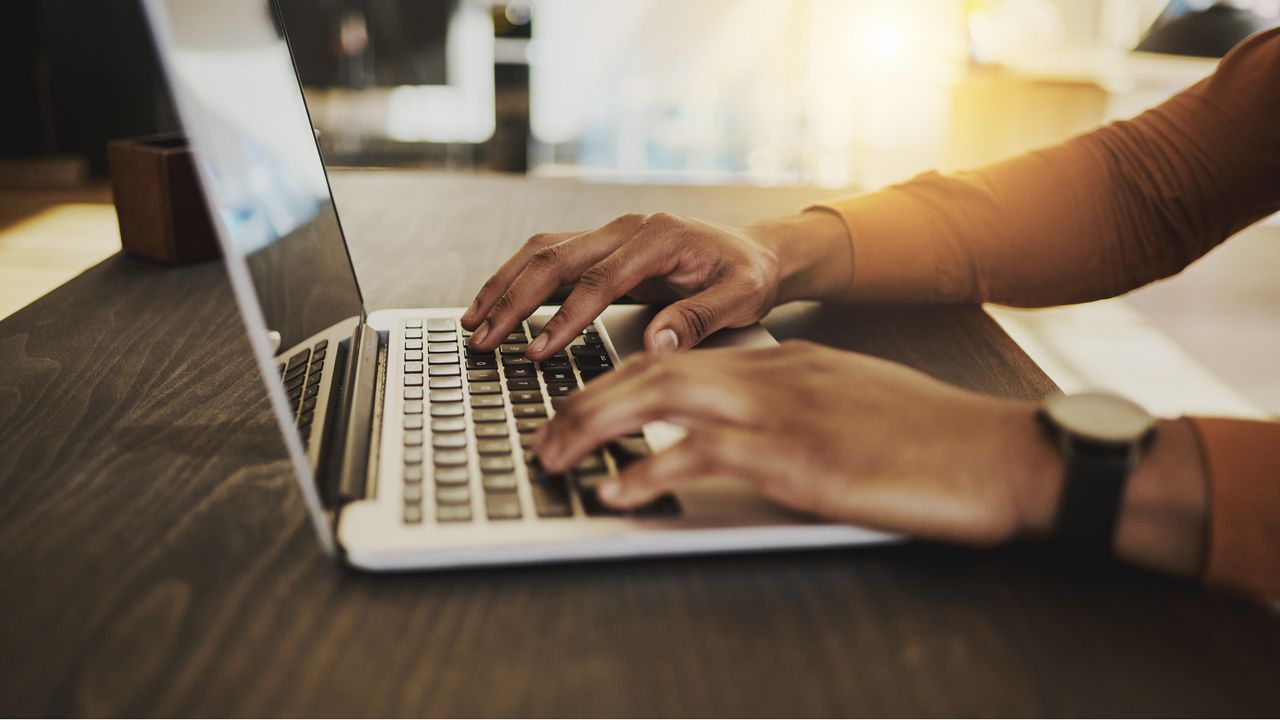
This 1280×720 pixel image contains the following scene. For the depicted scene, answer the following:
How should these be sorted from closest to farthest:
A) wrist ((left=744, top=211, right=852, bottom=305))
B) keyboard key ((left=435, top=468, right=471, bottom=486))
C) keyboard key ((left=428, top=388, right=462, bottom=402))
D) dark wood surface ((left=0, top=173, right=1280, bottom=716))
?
dark wood surface ((left=0, top=173, right=1280, bottom=716)) → keyboard key ((left=435, top=468, right=471, bottom=486)) → keyboard key ((left=428, top=388, right=462, bottom=402)) → wrist ((left=744, top=211, right=852, bottom=305))

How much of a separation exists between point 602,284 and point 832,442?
28cm

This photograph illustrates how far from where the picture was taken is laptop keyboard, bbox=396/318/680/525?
45 centimetres

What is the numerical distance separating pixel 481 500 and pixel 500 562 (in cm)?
3

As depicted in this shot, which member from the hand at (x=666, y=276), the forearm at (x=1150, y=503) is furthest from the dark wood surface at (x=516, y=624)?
the hand at (x=666, y=276)

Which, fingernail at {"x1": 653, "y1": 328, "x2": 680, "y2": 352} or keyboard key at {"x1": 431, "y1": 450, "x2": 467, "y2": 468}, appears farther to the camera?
fingernail at {"x1": 653, "y1": 328, "x2": 680, "y2": 352}

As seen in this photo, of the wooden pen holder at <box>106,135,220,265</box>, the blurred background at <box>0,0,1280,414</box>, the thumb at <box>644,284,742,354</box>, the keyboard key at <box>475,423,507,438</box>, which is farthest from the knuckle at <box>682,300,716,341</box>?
the blurred background at <box>0,0,1280,414</box>

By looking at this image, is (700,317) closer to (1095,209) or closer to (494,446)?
(494,446)

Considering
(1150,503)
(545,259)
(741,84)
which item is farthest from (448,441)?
(741,84)

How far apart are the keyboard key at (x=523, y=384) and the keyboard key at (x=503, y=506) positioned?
17 cm

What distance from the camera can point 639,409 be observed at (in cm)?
47

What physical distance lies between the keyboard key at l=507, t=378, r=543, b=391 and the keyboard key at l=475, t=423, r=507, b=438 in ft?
0.25

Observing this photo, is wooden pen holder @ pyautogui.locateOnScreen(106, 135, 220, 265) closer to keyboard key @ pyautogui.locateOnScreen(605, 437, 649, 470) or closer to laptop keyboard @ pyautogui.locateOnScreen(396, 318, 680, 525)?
laptop keyboard @ pyautogui.locateOnScreen(396, 318, 680, 525)

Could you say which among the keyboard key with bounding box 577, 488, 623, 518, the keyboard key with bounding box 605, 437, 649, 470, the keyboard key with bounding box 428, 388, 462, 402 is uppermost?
the keyboard key with bounding box 577, 488, 623, 518

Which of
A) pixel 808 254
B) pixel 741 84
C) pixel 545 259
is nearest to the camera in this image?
pixel 545 259
